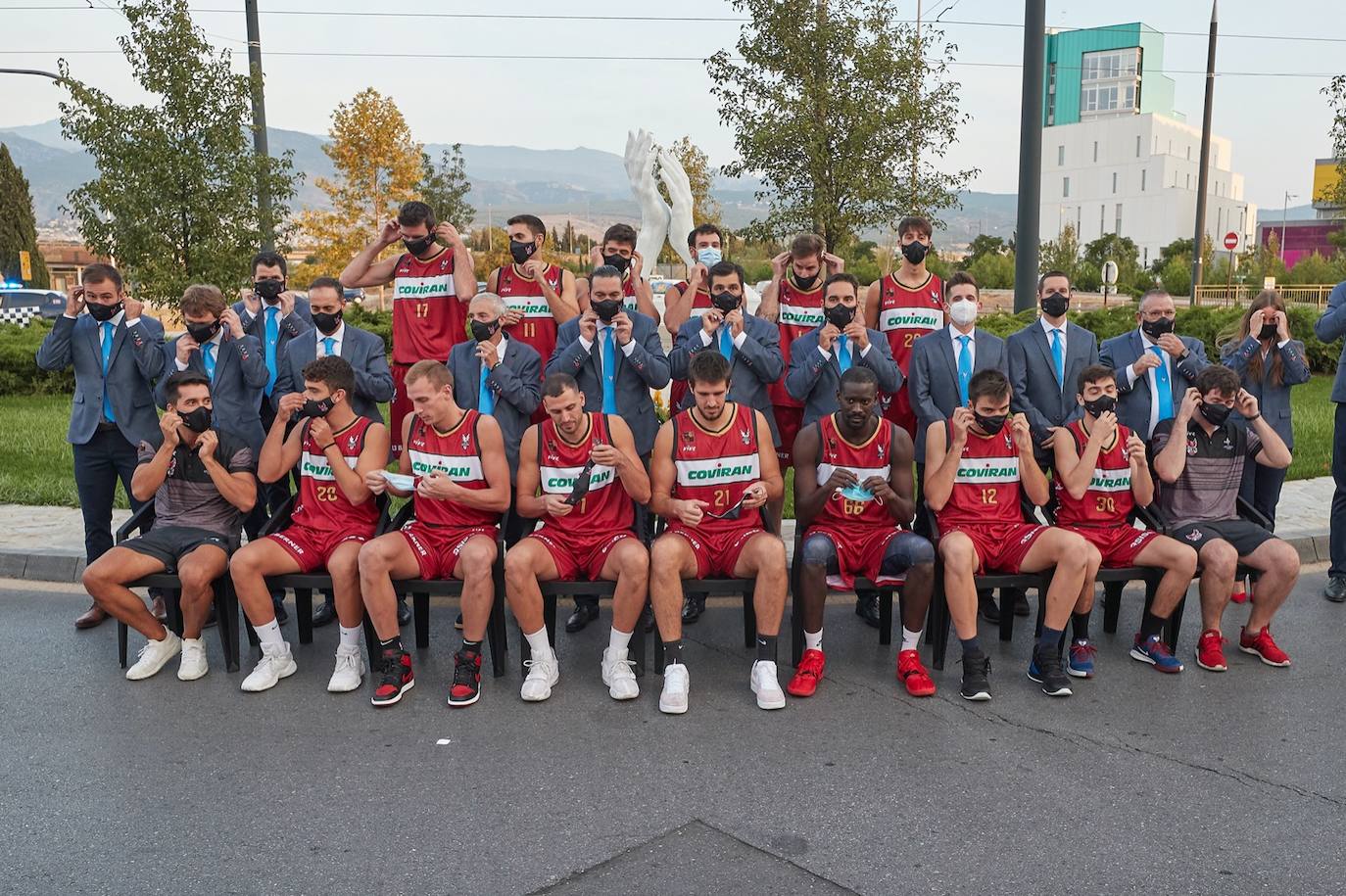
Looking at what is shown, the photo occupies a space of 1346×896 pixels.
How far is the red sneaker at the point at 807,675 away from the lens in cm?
538

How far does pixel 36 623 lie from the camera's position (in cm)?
669

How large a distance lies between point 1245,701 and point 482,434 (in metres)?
3.98

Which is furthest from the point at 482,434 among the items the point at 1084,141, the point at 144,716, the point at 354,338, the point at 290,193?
the point at 1084,141

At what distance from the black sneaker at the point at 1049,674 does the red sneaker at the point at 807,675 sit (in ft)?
3.48

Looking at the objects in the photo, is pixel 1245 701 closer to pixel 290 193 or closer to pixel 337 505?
pixel 337 505

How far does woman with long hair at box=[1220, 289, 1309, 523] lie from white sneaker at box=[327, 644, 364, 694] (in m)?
5.43

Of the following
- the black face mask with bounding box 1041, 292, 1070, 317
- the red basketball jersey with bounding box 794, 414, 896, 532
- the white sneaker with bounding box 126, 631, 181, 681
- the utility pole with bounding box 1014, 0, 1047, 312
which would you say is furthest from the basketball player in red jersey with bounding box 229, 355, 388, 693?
the utility pole with bounding box 1014, 0, 1047, 312

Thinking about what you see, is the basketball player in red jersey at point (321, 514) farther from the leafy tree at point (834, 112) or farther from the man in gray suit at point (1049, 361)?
the leafy tree at point (834, 112)

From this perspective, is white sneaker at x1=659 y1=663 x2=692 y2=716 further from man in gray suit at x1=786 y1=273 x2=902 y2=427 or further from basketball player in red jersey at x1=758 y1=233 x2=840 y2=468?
basketball player in red jersey at x1=758 y1=233 x2=840 y2=468

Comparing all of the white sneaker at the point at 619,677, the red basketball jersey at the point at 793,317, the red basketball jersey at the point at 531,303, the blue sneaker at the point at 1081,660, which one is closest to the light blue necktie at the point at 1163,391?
the blue sneaker at the point at 1081,660

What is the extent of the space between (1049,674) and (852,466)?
1414 mm

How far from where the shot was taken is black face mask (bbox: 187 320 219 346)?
6.42 m

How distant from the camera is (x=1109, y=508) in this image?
599cm

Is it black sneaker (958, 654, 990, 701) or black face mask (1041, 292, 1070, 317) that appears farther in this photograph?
black face mask (1041, 292, 1070, 317)
